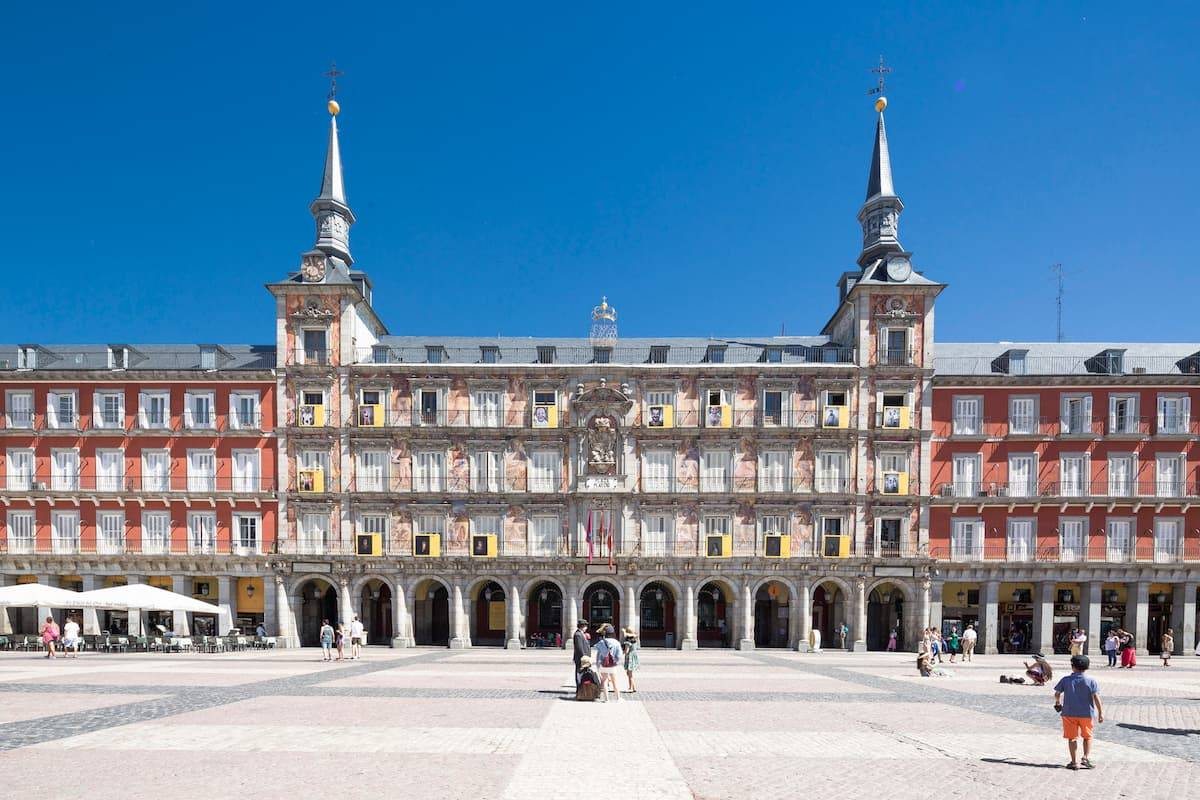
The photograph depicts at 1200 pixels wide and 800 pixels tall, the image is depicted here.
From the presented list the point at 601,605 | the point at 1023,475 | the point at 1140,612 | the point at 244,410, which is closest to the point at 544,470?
the point at 601,605

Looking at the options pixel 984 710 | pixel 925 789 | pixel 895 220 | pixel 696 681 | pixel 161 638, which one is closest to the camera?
pixel 925 789

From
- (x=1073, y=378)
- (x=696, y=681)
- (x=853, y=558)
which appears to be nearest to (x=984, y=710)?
(x=696, y=681)

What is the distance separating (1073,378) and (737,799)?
40904 millimetres

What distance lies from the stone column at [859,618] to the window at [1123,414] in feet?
56.0

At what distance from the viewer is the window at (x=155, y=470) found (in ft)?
137

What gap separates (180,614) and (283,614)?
18.3ft

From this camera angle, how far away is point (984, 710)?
18031 mm

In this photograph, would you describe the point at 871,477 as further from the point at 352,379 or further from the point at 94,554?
the point at 94,554

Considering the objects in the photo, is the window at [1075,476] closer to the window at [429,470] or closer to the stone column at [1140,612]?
the stone column at [1140,612]

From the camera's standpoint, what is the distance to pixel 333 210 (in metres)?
47.8

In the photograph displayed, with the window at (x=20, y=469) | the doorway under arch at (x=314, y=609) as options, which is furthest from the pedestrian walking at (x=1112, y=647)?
the window at (x=20, y=469)

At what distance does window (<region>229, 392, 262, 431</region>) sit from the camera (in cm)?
4200

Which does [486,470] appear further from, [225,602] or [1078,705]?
[1078,705]

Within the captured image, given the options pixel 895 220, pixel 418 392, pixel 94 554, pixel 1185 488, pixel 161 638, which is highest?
pixel 895 220
